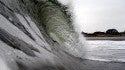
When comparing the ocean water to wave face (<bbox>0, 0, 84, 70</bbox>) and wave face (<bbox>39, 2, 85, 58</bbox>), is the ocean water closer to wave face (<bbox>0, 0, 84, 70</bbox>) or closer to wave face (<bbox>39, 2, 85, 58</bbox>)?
wave face (<bbox>39, 2, 85, 58</bbox>)

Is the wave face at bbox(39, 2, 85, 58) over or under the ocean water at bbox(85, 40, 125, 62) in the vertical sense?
over

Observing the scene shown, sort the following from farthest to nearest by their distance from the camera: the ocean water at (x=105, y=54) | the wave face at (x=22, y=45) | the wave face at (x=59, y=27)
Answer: the ocean water at (x=105, y=54), the wave face at (x=59, y=27), the wave face at (x=22, y=45)

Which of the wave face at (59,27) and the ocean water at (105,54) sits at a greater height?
the wave face at (59,27)

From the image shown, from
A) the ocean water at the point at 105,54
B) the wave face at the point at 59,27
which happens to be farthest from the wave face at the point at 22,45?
the ocean water at the point at 105,54

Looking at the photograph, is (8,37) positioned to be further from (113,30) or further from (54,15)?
(113,30)

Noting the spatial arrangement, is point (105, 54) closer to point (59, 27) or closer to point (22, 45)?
point (59, 27)

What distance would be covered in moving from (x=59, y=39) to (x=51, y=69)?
96.4 inches

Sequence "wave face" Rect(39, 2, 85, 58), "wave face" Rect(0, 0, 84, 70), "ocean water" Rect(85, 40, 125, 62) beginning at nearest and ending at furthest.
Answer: "wave face" Rect(0, 0, 84, 70)
"wave face" Rect(39, 2, 85, 58)
"ocean water" Rect(85, 40, 125, 62)

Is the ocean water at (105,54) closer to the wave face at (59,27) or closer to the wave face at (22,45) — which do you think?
the wave face at (59,27)

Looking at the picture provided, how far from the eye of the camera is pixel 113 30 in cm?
3350

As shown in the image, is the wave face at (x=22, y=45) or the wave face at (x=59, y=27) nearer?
the wave face at (x=22, y=45)

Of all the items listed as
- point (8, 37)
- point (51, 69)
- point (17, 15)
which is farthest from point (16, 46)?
point (17, 15)

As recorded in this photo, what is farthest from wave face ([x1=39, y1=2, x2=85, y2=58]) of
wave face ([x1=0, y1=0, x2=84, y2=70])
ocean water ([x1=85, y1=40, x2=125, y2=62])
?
ocean water ([x1=85, y1=40, x2=125, y2=62])

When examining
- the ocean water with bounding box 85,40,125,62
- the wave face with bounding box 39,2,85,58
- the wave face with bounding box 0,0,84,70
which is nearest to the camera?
the wave face with bounding box 0,0,84,70
